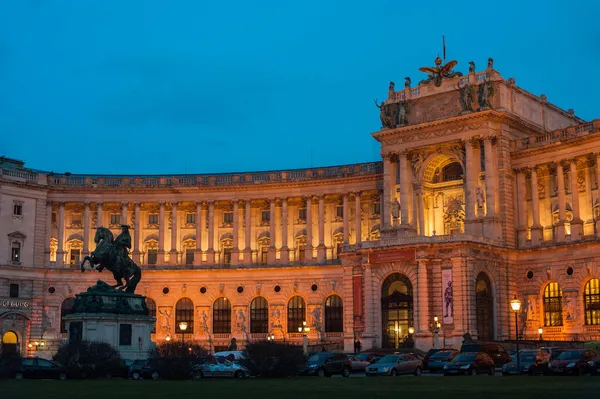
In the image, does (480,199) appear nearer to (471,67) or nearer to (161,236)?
(471,67)

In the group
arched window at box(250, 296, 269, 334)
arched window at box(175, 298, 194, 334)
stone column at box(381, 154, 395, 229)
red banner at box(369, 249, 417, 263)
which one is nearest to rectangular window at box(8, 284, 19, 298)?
arched window at box(175, 298, 194, 334)

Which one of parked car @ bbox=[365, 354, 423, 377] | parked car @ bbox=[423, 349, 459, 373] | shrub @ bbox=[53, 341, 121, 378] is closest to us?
shrub @ bbox=[53, 341, 121, 378]

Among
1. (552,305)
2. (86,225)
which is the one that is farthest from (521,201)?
(86,225)

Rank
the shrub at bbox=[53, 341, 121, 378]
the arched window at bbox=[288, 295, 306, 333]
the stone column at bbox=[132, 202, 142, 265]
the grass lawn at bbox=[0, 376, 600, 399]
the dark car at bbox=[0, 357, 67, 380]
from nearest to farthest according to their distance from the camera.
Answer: the grass lawn at bbox=[0, 376, 600, 399]
the shrub at bbox=[53, 341, 121, 378]
the dark car at bbox=[0, 357, 67, 380]
the arched window at bbox=[288, 295, 306, 333]
the stone column at bbox=[132, 202, 142, 265]

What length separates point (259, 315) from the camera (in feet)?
331

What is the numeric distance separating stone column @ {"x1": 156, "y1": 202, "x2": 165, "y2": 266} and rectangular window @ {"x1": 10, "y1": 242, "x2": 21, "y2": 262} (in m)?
15.5

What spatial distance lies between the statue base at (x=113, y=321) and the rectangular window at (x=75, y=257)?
168 feet

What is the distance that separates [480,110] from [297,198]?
25447 mm

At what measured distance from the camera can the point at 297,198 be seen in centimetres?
10338

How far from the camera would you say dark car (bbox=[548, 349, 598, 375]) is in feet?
169

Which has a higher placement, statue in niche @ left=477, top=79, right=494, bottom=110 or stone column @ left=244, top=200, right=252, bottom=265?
statue in niche @ left=477, top=79, right=494, bottom=110

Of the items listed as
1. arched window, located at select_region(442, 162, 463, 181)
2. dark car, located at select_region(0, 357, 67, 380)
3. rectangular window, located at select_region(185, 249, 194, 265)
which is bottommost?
dark car, located at select_region(0, 357, 67, 380)

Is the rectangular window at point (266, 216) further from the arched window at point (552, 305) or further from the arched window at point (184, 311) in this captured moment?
the arched window at point (552, 305)

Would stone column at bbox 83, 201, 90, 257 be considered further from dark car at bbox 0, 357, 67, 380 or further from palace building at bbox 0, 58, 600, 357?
dark car at bbox 0, 357, 67, 380
